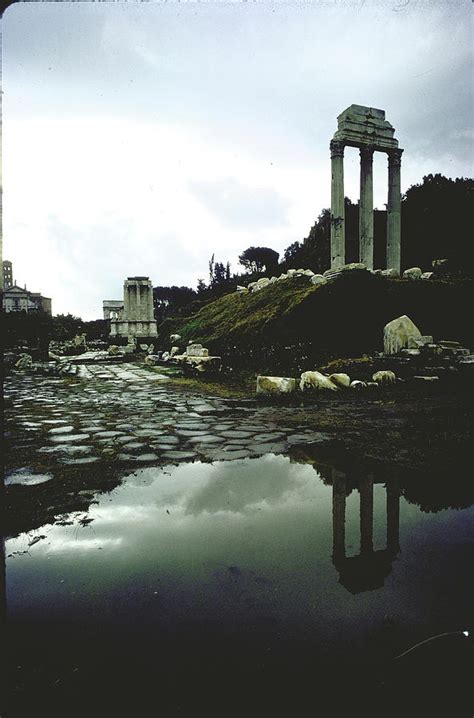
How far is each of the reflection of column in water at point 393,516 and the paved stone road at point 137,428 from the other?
3.64 ft

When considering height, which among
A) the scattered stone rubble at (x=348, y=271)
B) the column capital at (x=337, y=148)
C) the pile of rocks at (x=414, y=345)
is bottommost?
the pile of rocks at (x=414, y=345)

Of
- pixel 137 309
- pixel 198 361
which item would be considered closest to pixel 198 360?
pixel 198 361

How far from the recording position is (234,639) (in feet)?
4.11

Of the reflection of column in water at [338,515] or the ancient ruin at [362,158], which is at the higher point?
the ancient ruin at [362,158]

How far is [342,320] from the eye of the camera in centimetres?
966

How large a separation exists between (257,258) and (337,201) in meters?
33.8

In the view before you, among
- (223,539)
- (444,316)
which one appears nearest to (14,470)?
(223,539)

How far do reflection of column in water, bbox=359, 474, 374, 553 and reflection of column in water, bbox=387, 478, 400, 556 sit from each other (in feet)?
0.29

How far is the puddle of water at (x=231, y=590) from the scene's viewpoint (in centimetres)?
116

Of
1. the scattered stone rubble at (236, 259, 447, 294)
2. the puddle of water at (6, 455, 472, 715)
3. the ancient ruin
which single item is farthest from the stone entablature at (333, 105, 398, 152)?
the puddle of water at (6, 455, 472, 715)

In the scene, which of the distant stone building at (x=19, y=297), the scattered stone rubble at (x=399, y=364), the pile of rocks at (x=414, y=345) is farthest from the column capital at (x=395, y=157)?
the distant stone building at (x=19, y=297)

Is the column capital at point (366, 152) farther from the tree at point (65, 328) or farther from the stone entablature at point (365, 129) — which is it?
the tree at point (65, 328)

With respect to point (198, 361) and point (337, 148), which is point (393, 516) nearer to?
point (198, 361)

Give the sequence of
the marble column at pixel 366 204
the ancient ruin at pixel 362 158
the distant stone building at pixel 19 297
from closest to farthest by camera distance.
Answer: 1. the ancient ruin at pixel 362 158
2. the marble column at pixel 366 204
3. the distant stone building at pixel 19 297
